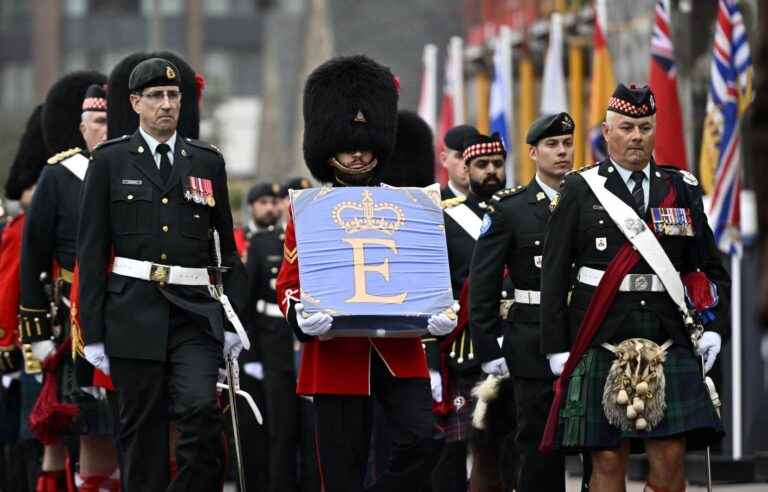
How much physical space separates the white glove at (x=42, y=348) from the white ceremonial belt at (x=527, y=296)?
95.0 inches

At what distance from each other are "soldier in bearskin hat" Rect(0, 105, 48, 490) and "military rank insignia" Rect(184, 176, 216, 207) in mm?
2816

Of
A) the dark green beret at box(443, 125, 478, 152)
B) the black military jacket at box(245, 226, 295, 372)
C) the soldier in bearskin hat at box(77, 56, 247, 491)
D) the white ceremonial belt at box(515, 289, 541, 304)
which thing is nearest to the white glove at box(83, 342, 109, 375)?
the soldier in bearskin hat at box(77, 56, 247, 491)

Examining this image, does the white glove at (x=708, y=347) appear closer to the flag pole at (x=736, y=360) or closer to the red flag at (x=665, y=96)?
the flag pole at (x=736, y=360)

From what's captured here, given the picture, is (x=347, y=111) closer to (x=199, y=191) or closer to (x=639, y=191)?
(x=199, y=191)

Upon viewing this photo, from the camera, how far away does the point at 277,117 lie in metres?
56.5

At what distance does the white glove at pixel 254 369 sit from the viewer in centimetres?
1498

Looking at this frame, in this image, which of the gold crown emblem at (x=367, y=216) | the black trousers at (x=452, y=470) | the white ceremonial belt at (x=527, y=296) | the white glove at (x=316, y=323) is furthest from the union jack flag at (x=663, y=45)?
the white glove at (x=316, y=323)

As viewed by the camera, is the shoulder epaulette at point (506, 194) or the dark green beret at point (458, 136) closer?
the shoulder epaulette at point (506, 194)

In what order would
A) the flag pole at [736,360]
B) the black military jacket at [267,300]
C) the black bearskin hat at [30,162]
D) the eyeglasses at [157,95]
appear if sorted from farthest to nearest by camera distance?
the black military jacket at [267,300]
the flag pole at [736,360]
the black bearskin hat at [30,162]
the eyeglasses at [157,95]

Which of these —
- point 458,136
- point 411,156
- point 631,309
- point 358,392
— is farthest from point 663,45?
point 358,392

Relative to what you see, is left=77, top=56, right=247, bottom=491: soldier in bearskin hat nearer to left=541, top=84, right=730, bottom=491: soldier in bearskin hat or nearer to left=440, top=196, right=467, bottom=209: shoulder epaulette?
left=541, top=84, right=730, bottom=491: soldier in bearskin hat

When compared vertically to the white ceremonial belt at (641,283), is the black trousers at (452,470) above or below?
below

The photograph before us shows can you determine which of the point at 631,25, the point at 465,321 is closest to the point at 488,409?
the point at 465,321

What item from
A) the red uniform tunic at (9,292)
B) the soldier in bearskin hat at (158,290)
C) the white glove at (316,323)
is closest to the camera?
the white glove at (316,323)
